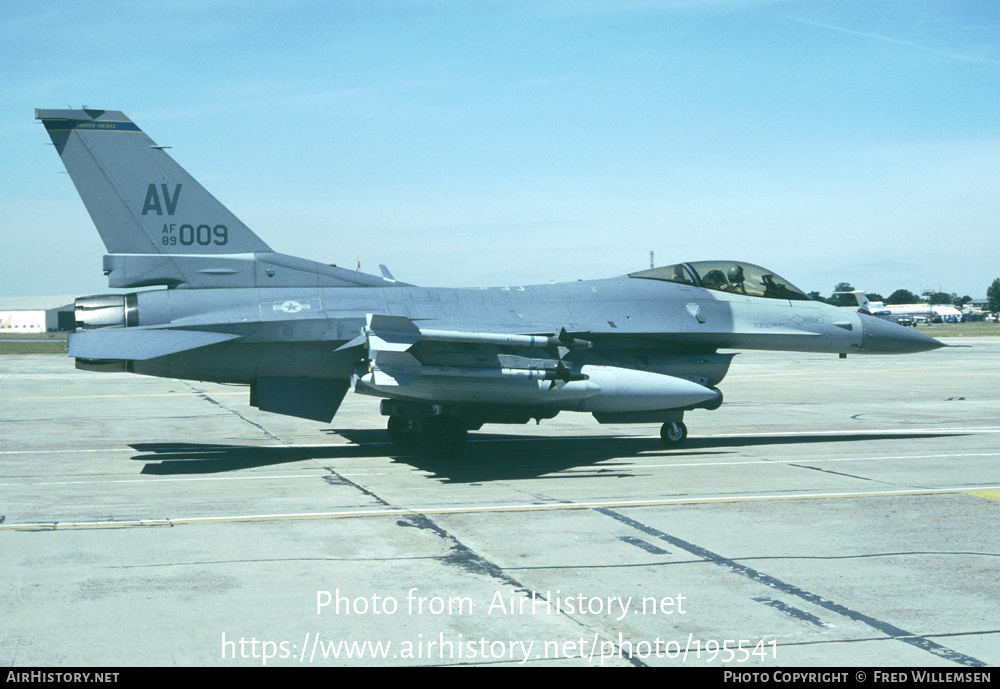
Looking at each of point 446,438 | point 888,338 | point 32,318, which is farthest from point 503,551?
point 32,318

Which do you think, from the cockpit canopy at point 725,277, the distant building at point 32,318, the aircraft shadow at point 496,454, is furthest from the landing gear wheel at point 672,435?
the distant building at point 32,318

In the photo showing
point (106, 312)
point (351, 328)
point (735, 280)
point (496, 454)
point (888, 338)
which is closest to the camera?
point (106, 312)

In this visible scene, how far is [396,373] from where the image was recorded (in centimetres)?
1277

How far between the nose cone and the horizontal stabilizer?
1116cm

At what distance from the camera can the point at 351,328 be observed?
13922 mm

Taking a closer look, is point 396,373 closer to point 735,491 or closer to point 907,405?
point 735,491

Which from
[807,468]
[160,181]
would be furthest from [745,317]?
[160,181]

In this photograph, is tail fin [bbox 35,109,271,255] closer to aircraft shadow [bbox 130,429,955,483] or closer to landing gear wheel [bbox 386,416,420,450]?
aircraft shadow [bbox 130,429,955,483]

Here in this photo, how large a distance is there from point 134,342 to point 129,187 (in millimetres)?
2733

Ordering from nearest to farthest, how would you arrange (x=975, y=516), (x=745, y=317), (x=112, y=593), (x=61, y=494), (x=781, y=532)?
(x=112, y=593), (x=781, y=532), (x=975, y=516), (x=61, y=494), (x=745, y=317)

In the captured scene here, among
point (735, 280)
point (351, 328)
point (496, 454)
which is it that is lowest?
point (496, 454)

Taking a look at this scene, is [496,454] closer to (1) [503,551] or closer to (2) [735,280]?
(2) [735,280]

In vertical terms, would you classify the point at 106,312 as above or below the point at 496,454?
above

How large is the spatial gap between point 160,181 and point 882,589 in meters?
11.8
